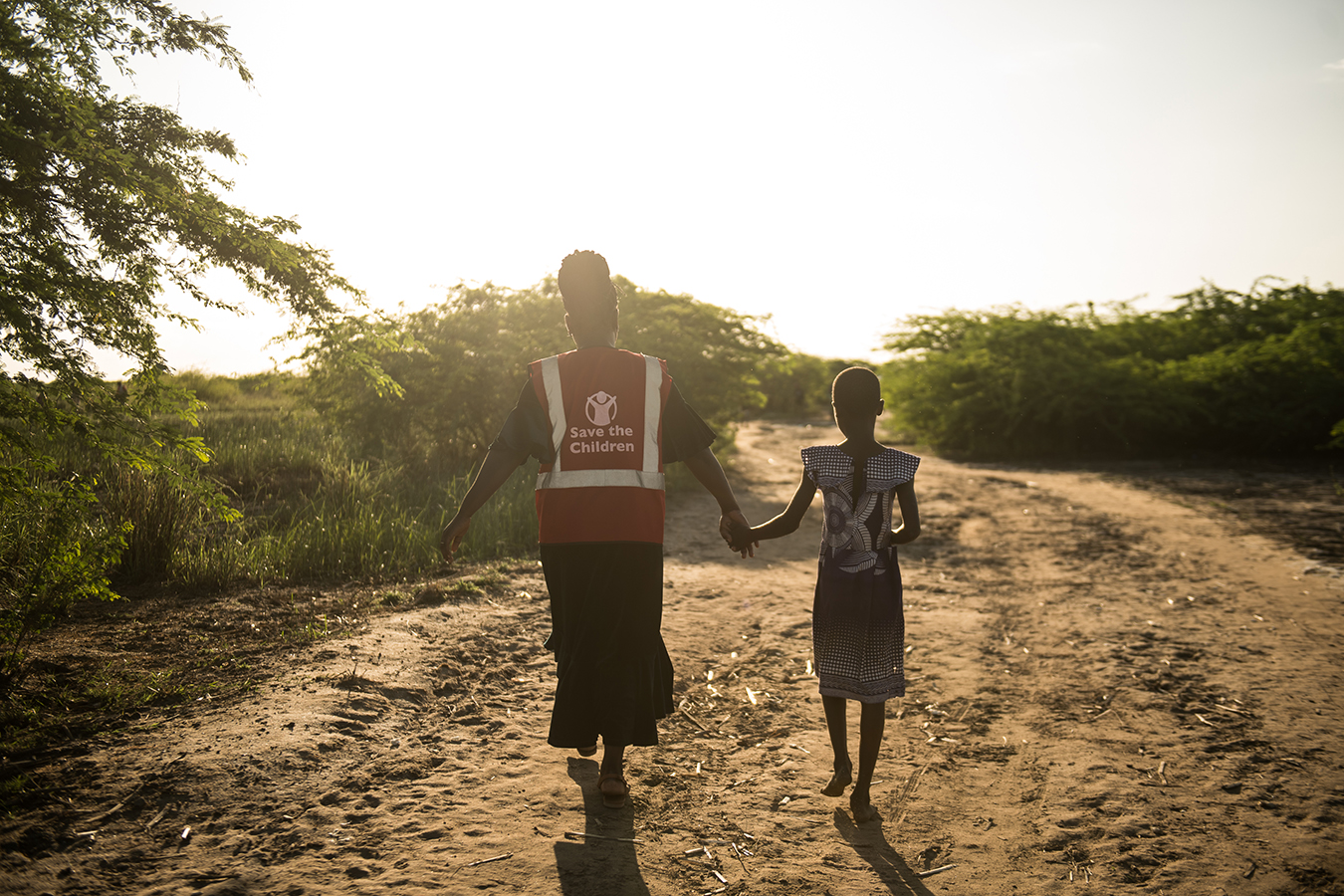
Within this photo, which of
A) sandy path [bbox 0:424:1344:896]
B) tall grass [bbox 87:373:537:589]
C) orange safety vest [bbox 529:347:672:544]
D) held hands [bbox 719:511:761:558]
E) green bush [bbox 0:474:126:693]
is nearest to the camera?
sandy path [bbox 0:424:1344:896]

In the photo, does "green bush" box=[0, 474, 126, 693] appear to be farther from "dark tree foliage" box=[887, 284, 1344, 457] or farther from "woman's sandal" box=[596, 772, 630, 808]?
"dark tree foliage" box=[887, 284, 1344, 457]

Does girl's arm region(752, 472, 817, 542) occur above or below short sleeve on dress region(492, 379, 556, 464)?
below

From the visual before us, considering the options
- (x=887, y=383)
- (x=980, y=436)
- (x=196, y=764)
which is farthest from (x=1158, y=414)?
(x=196, y=764)

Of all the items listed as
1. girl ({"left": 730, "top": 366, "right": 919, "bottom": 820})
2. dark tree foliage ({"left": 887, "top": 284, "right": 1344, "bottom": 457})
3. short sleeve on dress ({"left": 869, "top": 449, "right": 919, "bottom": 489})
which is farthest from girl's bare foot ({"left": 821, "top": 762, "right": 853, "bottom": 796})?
dark tree foliage ({"left": 887, "top": 284, "right": 1344, "bottom": 457})

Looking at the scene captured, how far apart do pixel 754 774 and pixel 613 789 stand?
2.49 feet

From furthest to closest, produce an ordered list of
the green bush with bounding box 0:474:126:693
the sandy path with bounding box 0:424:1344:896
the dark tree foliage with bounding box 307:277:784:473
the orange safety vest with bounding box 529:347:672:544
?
1. the dark tree foliage with bounding box 307:277:784:473
2. the green bush with bounding box 0:474:126:693
3. the orange safety vest with bounding box 529:347:672:544
4. the sandy path with bounding box 0:424:1344:896

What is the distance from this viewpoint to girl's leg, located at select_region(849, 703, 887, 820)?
3.36m

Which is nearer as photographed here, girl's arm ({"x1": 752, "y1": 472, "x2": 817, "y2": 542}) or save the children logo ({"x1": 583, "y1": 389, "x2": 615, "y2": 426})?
save the children logo ({"x1": 583, "y1": 389, "x2": 615, "y2": 426})

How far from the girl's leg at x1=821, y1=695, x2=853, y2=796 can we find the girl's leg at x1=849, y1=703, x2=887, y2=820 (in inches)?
2.7

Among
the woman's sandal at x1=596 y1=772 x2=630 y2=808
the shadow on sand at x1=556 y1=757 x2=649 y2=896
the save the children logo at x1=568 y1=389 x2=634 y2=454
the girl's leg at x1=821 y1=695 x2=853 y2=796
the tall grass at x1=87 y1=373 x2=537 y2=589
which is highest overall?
the save the children logo at x1=568 y1=389 x2=634 y2=454

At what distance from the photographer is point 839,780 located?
3.46 metres

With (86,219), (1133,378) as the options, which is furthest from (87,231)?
(1133,378)

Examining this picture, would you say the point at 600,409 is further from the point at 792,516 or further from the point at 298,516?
the point at 298,516

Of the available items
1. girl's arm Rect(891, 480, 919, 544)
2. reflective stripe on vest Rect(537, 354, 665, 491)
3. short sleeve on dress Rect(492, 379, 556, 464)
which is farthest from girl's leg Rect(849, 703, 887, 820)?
short sleeve on dress Rect(492, 379, 556, 464)
